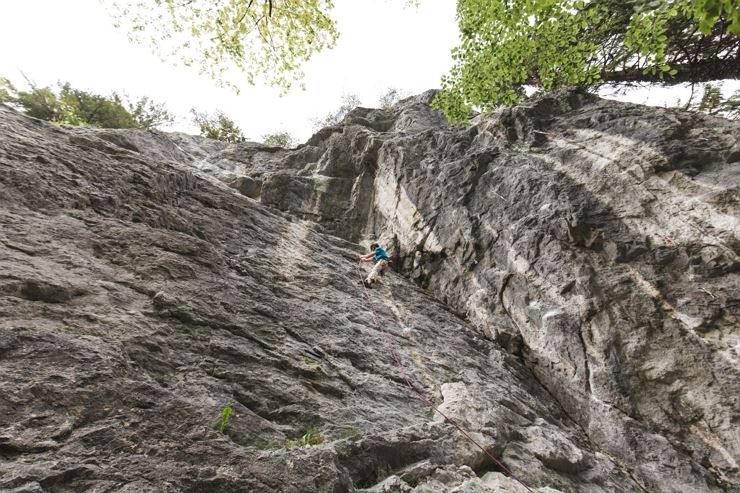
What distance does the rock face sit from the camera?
3.92m

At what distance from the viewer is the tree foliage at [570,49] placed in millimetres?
10367

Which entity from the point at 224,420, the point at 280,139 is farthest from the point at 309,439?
the point at 280,139

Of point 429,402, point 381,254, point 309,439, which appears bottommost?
point 429,402

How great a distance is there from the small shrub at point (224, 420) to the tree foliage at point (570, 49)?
11.3 metres

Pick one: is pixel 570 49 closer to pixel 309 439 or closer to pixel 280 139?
pixel 309 439

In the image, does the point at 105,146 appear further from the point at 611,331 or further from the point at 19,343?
the point at 611,331

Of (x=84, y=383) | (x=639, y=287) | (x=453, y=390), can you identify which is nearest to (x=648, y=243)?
(x=639, y=287)

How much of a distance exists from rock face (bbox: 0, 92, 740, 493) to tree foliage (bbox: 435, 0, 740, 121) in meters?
1.27

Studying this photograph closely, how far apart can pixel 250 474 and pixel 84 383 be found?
2.02m

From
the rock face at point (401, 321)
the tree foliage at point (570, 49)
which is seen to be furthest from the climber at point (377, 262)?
the tree foliage at point (570, 49)

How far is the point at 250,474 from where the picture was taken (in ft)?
12.3

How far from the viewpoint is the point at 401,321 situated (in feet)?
31.3

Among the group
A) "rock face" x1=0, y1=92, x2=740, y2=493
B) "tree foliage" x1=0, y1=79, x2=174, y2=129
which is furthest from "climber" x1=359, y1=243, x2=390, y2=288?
"tree foliage" x1=0, y1=79, x2=174, y2=129

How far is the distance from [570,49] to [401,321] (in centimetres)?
1081
